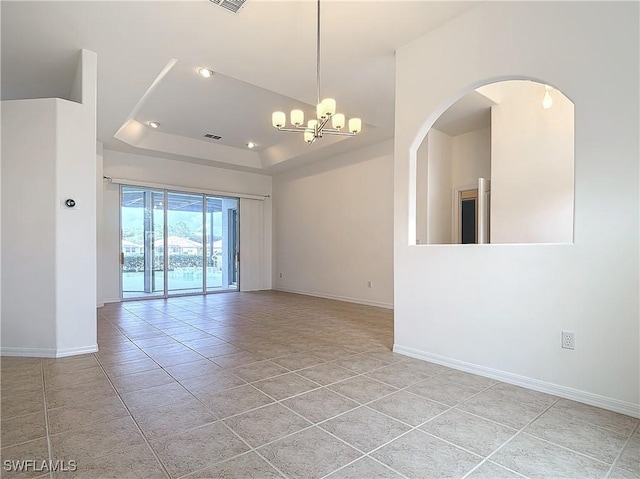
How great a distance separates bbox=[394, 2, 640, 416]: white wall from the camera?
226 centimetres

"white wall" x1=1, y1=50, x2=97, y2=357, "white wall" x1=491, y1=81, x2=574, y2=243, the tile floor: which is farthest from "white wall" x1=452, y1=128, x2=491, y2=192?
"white wall" x1=1, y1=50, x2=97, y2=357

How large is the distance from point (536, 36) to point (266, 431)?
3.29m

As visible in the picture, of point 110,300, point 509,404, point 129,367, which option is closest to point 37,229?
point 129,367

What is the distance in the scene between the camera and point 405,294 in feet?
11.6

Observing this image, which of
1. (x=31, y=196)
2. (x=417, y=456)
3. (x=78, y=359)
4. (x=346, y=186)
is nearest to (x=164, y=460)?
Answer: (x=417, y=456)

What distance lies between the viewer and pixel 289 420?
2162 millimetres

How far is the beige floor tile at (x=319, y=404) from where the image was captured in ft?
7.35

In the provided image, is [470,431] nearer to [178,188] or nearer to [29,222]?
[29,222]

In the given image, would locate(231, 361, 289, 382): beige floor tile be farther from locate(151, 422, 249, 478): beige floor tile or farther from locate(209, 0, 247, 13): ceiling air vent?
locate(209, 0, 247, 13): ceiling air vent

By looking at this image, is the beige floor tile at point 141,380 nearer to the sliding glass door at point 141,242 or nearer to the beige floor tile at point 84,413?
→ the beige floor tile at point 84,413

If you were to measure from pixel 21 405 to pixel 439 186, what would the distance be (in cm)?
597

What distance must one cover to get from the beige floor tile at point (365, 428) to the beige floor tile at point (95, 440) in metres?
1.08

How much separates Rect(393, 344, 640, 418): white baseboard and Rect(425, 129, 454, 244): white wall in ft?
10.3

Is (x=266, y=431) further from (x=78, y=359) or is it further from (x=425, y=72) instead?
(x=425, y=72)
